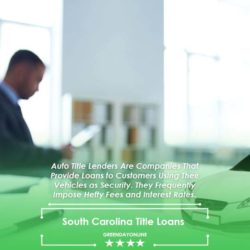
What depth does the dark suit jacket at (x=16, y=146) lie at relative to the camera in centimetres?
195

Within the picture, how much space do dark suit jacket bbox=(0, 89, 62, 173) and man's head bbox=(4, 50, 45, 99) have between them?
0.07 m

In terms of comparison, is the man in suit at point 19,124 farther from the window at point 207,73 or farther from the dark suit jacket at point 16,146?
the window at point 207,73

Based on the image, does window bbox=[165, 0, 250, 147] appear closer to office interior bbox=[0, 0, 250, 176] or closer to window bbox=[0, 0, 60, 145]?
office interior bbox=[0, 0, 250, 176]

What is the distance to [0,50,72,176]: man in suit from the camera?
76.9 inches

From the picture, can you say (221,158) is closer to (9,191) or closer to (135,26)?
(135,26)

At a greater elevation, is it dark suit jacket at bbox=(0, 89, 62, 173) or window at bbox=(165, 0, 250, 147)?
window at bbox=(165, 0, 250, 147)

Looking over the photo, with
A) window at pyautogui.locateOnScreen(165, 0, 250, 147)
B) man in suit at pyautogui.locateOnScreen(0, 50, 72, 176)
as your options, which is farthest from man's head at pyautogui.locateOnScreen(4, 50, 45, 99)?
window at pyautogui.locateOnScreen(165, 0, 250, 147)

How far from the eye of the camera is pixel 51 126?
1962 mm

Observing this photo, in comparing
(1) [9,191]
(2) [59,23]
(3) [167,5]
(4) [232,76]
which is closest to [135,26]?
(3) [167,5]

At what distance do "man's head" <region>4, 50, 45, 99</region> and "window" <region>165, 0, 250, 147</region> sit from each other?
59cm

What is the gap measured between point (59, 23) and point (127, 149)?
638 mm

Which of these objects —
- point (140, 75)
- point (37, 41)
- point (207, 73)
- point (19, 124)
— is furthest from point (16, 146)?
point (207, 73)

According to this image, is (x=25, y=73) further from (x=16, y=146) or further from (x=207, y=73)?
(x=207, y=73)

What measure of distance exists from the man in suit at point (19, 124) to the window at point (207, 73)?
551 mm
